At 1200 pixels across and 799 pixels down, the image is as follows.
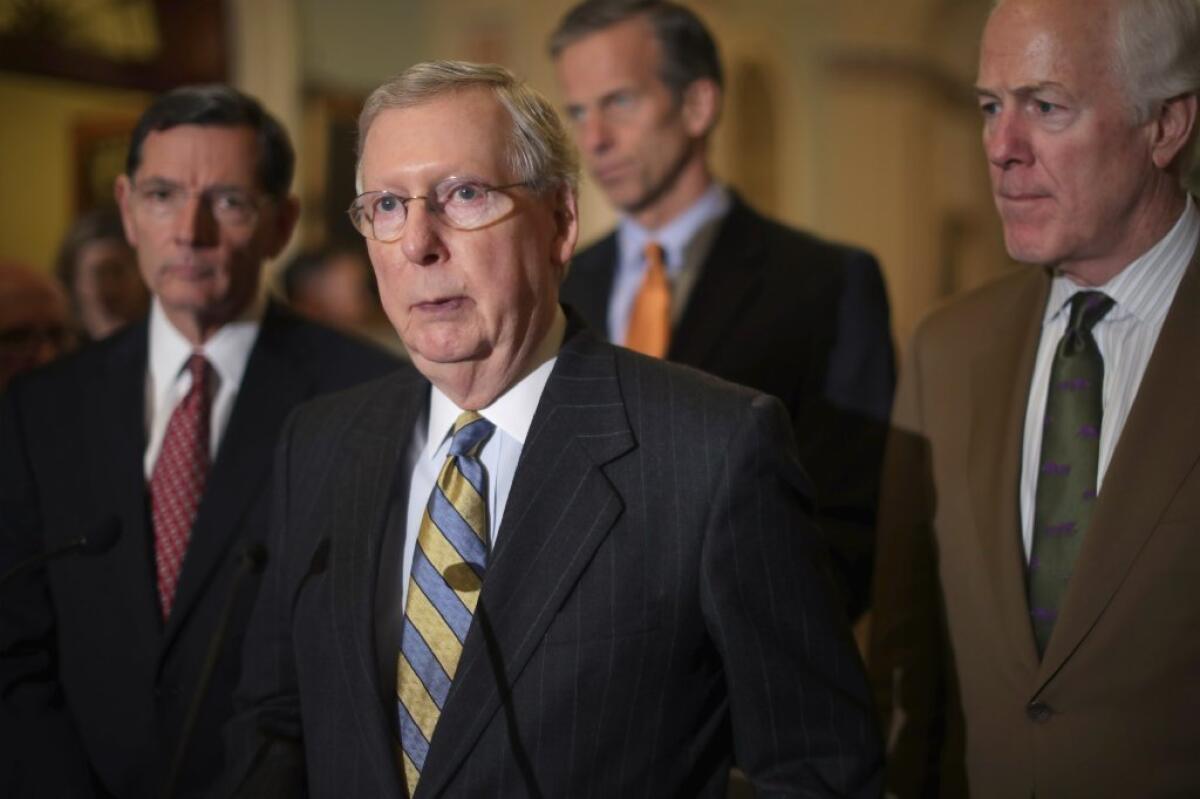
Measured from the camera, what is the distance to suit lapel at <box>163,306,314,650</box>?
2.11m

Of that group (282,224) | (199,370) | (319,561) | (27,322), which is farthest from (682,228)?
(27,322)

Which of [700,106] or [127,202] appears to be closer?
[127,202]

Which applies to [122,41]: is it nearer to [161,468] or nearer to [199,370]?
[199,370]

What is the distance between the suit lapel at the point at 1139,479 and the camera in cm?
177

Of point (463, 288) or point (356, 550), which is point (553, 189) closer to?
point (463, 288)

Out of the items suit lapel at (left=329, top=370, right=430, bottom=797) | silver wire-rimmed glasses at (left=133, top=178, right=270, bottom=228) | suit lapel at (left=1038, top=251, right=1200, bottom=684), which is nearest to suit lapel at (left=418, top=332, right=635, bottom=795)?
suit lapel at (left=329, top=370, right=430, bottom=797)

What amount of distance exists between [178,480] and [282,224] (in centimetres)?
53

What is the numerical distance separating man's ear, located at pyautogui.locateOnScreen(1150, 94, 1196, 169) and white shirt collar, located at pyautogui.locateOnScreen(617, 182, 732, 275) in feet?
3.39

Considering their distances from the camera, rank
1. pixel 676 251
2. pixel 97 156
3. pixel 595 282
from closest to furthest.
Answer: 1. pixel 676 251
2. pixel 595 282
3. pixel 97 156

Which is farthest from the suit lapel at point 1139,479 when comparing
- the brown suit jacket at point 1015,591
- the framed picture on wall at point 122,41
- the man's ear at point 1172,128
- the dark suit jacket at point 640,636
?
the framed picture on wall at point 122,41

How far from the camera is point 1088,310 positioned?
1.95 metres

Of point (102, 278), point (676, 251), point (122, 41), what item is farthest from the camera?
point (122, 41)

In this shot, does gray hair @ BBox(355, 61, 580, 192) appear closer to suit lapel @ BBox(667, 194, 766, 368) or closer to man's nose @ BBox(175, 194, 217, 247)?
man's nose @ BBox(175, 194, 217, 247)

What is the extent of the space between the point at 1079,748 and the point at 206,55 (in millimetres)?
4911
